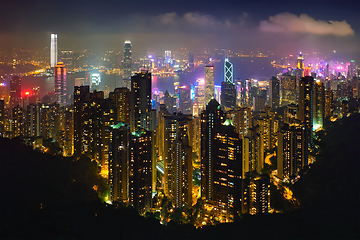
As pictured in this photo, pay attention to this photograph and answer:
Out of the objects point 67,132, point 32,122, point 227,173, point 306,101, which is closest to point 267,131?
point 306,101

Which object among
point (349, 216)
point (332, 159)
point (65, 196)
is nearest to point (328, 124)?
point (332, 159)

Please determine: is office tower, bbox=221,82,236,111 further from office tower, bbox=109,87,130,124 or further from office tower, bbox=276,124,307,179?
office tower, bbox=276,124,307,179

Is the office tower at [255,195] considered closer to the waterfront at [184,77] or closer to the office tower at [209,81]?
the waterfront at [184,77]

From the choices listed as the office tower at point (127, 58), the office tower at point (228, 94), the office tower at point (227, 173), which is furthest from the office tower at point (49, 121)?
the office tower at point (228, 94)

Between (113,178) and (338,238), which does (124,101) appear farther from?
(338,238)

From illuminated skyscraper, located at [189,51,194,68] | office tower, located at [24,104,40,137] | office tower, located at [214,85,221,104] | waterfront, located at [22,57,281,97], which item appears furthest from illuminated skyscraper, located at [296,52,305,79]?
office tower, located at [24,104,40,137]
